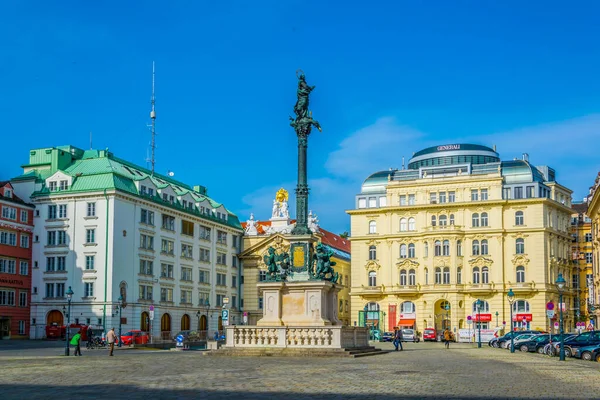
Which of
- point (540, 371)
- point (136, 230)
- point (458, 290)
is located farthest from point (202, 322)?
point (540, 371)

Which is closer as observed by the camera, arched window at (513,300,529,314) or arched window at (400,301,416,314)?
arched window at (513,300,529,314)

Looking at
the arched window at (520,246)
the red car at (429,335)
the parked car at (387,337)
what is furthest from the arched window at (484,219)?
the parked car at (387,337)

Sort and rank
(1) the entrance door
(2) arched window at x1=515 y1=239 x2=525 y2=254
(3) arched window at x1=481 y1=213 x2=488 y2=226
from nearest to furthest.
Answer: (1) the entrance door → (2) arched window at x1=515 y1=239 x2=525 y2=254 → (3) arched window at x1=481 y1=213 x2=488 y2=226

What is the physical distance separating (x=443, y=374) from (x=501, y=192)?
69.8 m

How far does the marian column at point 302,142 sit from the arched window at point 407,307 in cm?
5453

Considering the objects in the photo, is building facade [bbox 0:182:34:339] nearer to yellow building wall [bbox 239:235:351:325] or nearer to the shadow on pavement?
yellow building wall [bbox 239:235:351:325]

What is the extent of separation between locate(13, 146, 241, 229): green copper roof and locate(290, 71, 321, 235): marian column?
3719 cm

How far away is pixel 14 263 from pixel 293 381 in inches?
2423

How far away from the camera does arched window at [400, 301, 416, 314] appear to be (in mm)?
97125

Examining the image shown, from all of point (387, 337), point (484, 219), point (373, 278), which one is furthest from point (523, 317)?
point (373, 278)

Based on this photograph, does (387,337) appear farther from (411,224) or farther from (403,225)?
(411,224)

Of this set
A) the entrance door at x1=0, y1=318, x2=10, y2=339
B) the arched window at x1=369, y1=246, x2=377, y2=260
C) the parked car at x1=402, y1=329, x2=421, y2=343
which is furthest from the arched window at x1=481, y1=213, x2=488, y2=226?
the entrance door at x1=0, y1=318, x2=10, y2=339

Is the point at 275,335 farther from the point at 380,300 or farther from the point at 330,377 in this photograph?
the point at 380,300

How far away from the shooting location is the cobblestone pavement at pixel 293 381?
21109mm
